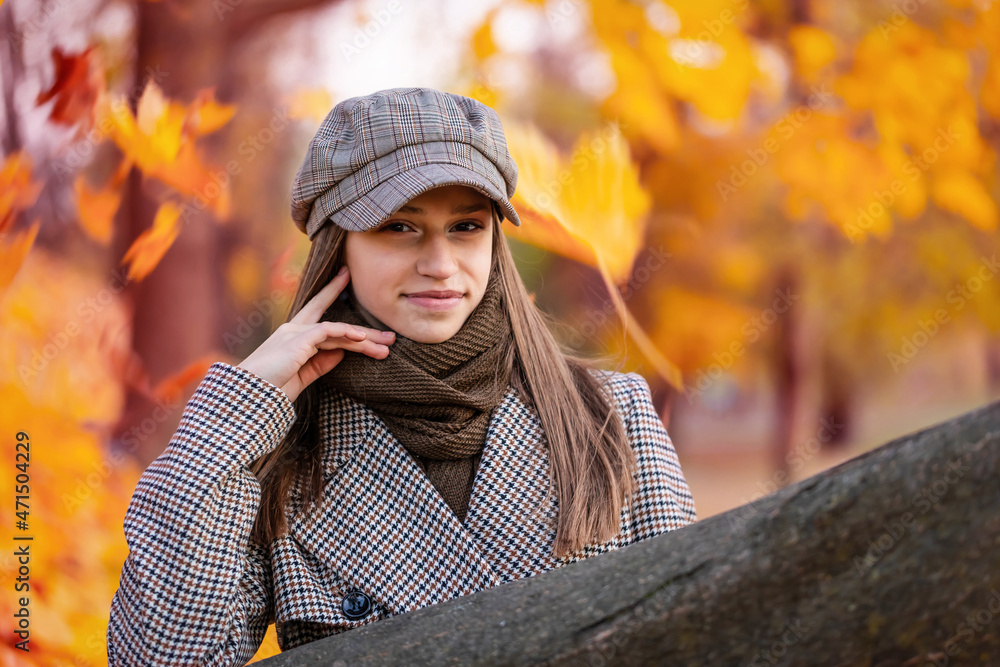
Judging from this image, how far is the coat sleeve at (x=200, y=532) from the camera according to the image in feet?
4.80

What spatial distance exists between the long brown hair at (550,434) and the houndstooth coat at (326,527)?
28 millimetres

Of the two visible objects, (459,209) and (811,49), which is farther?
(811,49)

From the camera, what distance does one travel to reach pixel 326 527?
5.43ft

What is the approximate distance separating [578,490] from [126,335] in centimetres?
184

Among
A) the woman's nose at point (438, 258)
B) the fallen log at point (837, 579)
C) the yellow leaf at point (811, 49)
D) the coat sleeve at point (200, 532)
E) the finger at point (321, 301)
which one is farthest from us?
the yellow leaf at point (811, 49)

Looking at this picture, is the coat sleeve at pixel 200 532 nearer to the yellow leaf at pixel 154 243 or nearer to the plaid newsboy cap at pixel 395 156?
the plaid newsboy cap at pixel 395 156

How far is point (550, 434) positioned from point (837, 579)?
0.77m

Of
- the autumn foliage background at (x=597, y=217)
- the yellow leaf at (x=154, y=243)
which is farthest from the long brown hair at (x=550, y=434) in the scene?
the yellow leaf at (x=154, y=243)

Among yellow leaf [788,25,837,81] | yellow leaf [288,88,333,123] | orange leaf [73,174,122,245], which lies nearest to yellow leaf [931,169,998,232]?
yellow leaf [788,25,837,81]

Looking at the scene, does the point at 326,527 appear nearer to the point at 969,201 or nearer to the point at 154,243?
the point at 154,243

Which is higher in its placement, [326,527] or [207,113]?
[207,113]

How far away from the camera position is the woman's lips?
1.60m

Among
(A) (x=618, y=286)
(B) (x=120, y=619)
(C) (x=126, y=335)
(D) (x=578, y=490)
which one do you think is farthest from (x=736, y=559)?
(C) (x=126, y=335)

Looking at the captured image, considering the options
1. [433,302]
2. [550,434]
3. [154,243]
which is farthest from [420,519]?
[154,243]
